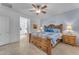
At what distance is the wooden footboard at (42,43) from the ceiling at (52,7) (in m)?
0.68

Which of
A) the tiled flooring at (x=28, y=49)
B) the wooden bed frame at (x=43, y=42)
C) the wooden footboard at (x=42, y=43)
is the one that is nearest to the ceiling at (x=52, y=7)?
the wooden bed frame at (x=43, y=42)

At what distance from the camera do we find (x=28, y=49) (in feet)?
10.0

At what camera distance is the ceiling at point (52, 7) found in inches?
116

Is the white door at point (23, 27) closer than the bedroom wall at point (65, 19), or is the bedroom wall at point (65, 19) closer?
the bedroom wall at point (65, 19)

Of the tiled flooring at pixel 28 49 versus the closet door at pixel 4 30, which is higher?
the closet door at pixel 4 30

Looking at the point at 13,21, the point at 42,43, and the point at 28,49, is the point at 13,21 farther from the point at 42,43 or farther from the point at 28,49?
the point at 42,43

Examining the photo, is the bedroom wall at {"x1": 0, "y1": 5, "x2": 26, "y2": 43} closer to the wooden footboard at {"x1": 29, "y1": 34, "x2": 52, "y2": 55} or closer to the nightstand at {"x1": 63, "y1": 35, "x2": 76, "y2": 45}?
the wooden footboard at {"x1": 29, "y1": 34, "x2": 52, "y2": 55}

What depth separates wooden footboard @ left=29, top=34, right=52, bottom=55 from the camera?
2.97m

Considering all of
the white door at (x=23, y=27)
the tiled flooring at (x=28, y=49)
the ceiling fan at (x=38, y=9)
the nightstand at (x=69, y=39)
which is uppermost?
the ceiling fan at (x=38, y=9)

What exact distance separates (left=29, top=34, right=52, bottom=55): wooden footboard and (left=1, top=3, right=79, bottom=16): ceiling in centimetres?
68

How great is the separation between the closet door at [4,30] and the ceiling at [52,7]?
0.46 metres

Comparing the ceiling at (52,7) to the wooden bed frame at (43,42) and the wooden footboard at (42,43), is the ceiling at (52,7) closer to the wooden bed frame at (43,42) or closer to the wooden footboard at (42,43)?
the wooden bed frame at (43,42)

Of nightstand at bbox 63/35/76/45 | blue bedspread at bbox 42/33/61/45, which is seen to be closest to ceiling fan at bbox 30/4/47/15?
blue bedspread at bbox 42/33/61/45
